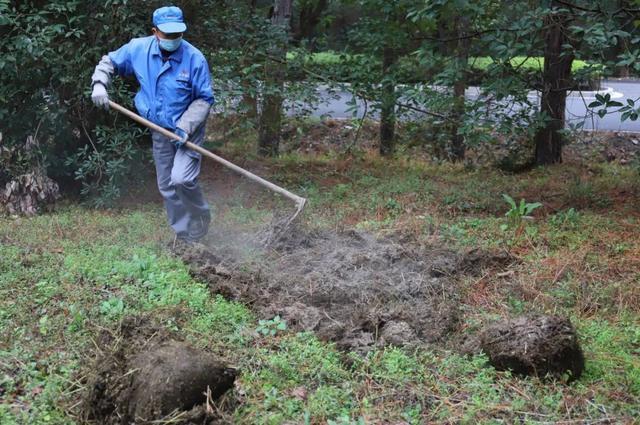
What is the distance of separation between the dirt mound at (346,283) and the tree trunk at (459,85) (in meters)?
2.46

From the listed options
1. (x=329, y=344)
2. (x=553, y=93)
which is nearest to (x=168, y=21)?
(x=329, y=344)

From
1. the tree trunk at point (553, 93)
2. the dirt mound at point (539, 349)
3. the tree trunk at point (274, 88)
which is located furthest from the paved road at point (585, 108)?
the dirt mound at point (539, 349)

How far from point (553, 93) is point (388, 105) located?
2.30m

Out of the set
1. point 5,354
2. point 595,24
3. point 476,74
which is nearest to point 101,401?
point 5,354

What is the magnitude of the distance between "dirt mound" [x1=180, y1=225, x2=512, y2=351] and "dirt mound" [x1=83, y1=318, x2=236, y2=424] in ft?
3.83

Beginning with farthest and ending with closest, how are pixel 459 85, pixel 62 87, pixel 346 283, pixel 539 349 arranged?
pixel 459 85
pixel 62 87
pixel 346 283
pixel 539 349

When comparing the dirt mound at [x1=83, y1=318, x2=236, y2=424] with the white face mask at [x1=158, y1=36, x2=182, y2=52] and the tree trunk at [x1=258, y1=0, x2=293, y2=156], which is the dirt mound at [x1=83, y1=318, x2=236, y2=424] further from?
the tree trunk at [x1=258, y1=0, x2=293, y2=156]

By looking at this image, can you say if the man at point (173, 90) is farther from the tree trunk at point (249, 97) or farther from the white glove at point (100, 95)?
the tree trunk at point (249, 97)

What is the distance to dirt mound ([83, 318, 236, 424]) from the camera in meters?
3.42

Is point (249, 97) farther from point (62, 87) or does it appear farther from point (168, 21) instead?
point (168, 21)

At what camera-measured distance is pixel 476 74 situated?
958 cm

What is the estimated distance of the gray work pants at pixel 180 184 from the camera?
6531 mm

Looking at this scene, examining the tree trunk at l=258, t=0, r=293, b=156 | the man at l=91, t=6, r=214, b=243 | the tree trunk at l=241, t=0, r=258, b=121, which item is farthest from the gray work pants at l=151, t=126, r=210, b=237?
the tree trunk at l=258, t=0, r=293, b=156

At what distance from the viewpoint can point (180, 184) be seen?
21.3 ft
